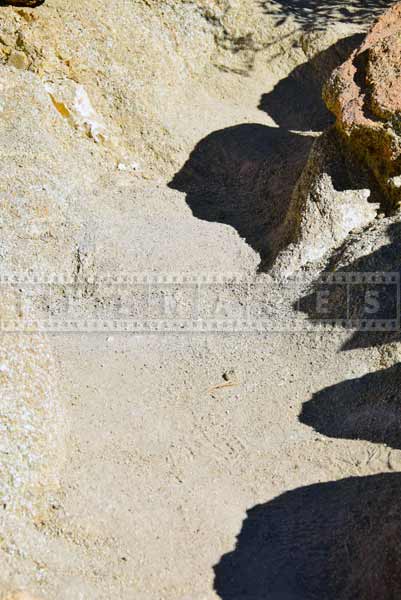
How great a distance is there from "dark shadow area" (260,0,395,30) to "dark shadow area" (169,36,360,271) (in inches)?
19.0

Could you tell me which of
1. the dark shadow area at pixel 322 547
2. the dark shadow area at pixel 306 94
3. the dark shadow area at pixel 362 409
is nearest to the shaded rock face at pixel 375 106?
the dark shadow area at pixel 362 409

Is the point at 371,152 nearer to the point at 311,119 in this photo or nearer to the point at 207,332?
the point at 207,332

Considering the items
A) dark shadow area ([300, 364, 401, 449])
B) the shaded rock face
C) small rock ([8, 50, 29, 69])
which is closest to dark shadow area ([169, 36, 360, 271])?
the shaded rock face

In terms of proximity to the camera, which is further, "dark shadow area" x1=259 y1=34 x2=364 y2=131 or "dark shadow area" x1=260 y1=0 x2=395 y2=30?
"dark shadow area" x1=260 y1=0 x2=395 y2=30

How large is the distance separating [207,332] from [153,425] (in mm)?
1312

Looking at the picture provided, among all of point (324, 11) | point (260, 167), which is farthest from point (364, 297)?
point (324, 11)

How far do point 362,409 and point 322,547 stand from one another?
58.7 inches

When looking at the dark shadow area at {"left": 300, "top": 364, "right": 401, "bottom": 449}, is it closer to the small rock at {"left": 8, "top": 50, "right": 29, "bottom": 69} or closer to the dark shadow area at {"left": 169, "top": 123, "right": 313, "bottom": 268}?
the dark shadow area at {"left": 169, "top": 123, "right": 313, "bottom": 268}

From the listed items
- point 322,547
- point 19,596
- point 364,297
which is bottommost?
point 19,596

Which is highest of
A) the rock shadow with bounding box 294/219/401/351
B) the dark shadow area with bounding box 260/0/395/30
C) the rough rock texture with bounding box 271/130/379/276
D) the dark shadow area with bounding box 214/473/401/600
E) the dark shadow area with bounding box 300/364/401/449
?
the dark shadow area with bounding box 260/0/395/30

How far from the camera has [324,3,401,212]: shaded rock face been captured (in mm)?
7805

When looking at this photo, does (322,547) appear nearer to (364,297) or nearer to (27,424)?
(27,424)

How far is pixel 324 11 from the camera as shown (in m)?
11.8

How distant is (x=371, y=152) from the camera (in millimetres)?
7977
